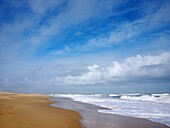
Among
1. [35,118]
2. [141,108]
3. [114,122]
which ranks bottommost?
[114,122]

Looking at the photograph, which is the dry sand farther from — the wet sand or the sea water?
the sea water

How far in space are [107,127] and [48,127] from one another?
316 cm

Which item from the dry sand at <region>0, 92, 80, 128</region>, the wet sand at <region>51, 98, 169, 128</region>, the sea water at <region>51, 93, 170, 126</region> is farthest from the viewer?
the sea water at <region>51, 93, 170, 126</region>

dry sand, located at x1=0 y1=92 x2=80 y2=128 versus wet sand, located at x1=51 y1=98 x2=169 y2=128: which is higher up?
dry sand, located at x1=0 y1=92 x2=80 y2=128

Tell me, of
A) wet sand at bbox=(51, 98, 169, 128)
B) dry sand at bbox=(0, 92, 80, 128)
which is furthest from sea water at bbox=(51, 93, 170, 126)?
dry sand at bbox=(0, 92, 80, 128)

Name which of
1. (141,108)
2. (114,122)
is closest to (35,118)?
(114,122)

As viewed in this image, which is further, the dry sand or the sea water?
the sea water

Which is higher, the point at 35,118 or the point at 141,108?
the point at 35,118

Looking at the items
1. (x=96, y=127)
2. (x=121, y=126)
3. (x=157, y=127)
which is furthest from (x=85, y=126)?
(x=157, y=127)

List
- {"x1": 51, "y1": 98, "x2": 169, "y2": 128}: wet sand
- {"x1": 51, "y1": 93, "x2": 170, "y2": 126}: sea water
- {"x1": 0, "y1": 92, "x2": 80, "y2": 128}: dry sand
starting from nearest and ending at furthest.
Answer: {"x1": 0, "y1": 92, "x2": 80, "y2": 128}: dry sand
{"x1": 51, "y1": 98, "x2": 169, "y2": 128}: wet sand
{"x1": 51, "y1": 93, "x2": 170, "y2": 126}: sea water

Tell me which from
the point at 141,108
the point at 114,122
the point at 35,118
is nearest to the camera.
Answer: the point at 35,118

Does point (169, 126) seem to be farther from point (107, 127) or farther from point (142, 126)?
point (107, 127)

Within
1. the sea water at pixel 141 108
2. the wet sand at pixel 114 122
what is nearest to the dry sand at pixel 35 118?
the wet sand at pixel 114 122

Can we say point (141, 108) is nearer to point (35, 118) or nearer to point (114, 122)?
point (114, 122)
